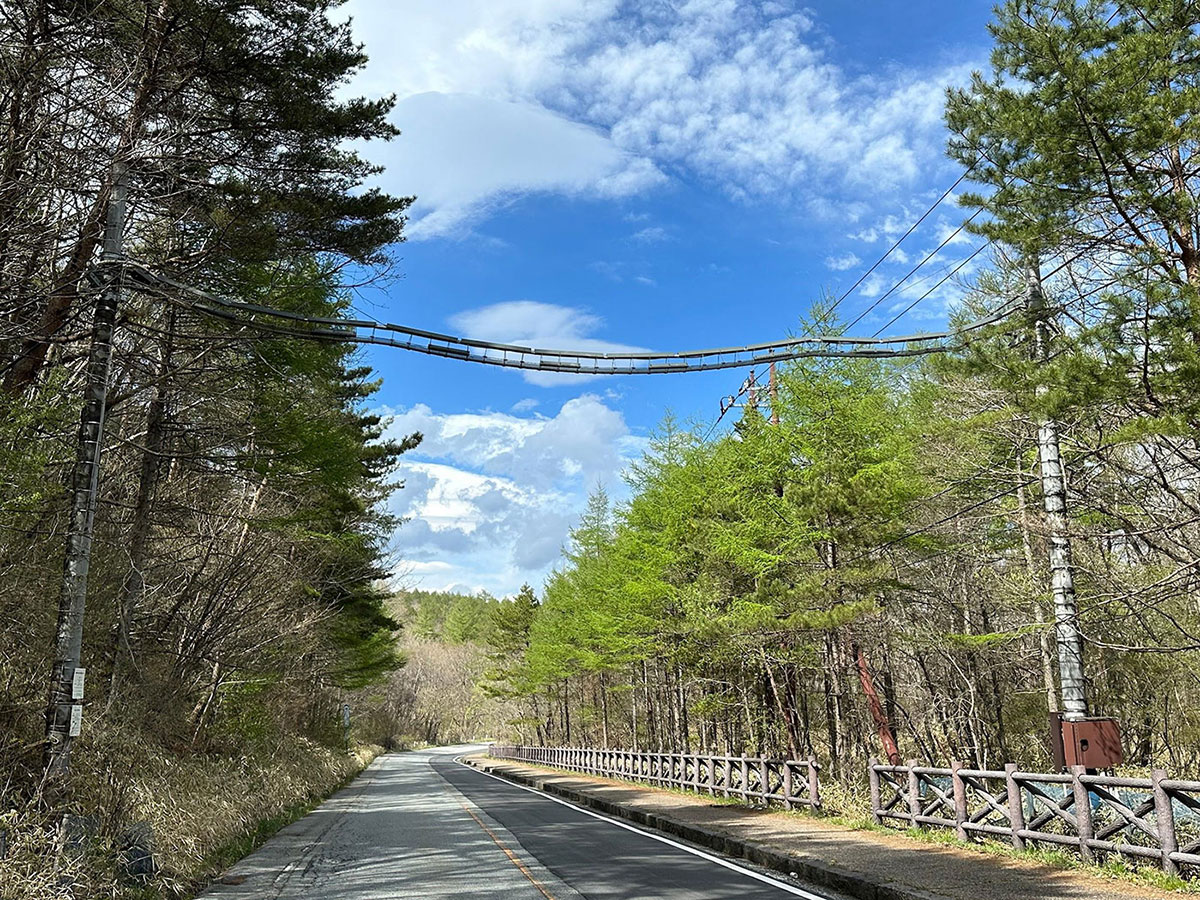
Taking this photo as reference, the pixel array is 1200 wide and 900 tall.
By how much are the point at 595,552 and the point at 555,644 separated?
191 inches

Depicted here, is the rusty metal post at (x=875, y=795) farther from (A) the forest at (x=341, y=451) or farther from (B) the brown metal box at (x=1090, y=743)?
(B) the brown metal box at (x=1090, y=743)

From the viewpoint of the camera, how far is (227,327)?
1324cm

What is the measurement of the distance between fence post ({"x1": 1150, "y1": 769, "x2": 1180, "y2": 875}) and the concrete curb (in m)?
2.34

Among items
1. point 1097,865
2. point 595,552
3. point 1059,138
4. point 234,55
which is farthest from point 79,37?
point 595,552

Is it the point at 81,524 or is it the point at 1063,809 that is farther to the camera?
the point at 1063,809

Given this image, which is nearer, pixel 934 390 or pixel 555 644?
pixel 934 390

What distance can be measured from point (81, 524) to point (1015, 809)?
37.3ft

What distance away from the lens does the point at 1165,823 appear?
840 cm

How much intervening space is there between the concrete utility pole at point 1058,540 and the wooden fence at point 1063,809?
0.90m

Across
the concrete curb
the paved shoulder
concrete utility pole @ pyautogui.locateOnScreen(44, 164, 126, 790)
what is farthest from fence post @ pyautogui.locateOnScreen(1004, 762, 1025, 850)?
concrete utility pole @ pyautogui.locateOnScreen(44, 164, 126, 790)

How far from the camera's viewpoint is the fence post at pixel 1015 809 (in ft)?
34.3

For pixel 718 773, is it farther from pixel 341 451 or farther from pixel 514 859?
pixel 341 451

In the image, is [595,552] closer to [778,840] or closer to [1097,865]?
[778,840]

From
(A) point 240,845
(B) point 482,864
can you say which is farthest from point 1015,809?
(A) point 240,845
